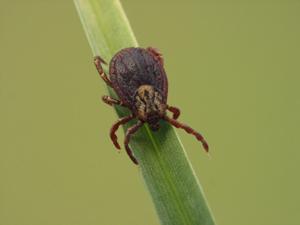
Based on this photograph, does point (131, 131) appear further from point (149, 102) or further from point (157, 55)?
point (157, 55)

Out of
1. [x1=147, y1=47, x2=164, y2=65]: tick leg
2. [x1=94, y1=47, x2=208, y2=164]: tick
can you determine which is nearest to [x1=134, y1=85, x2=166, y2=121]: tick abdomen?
[x1=94, y1=47, x2=208, y2=164]: tick

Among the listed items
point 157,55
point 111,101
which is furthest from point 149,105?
point 157,55

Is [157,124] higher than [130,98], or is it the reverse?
[130,98]

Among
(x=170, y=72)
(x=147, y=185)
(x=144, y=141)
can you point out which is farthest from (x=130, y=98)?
(x=170, y=72)

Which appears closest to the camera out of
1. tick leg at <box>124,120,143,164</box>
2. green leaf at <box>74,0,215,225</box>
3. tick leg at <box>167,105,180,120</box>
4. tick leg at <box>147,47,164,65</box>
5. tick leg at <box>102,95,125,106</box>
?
green leaf at <box>74,0,215,225</box>

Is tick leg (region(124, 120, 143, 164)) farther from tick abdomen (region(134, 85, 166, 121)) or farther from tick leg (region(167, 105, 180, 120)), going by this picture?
tick leg (region(167, 105, 180, 120))

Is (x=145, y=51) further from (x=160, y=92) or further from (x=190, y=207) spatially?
(x=190, y=207)
